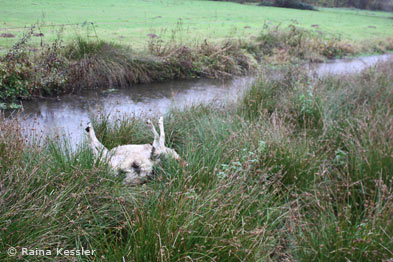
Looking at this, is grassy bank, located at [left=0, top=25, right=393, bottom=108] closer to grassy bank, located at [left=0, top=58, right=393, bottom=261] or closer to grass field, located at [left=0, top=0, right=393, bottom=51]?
grass field, located at [left=0, top=0, right=393, bottom=51]

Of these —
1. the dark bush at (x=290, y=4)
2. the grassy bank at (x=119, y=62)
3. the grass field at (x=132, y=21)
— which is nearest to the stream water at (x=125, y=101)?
the grassy bank at (x=119, y=62)

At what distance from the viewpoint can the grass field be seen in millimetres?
10305

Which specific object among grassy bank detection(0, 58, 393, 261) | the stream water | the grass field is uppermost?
the grass field

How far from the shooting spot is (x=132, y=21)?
47.8 ft

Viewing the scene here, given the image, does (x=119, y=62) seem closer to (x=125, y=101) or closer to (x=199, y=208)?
(x=125, y=101)

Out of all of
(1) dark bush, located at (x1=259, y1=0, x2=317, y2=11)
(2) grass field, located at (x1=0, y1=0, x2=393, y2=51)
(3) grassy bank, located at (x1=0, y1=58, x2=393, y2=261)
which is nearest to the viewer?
(3) grassy bank, located at (x1=0, y1=58, x2=393, y2=261)

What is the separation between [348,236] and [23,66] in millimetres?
6904

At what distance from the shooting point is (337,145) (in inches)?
199

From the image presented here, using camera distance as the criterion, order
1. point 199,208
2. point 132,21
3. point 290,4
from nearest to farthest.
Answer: point 199,208, point 132,21, point 290,4

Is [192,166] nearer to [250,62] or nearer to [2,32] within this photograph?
[2,32]

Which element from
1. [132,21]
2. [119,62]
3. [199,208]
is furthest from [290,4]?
[199,208]

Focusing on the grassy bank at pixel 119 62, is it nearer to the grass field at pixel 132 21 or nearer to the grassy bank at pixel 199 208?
the grass field at pixel 132 21

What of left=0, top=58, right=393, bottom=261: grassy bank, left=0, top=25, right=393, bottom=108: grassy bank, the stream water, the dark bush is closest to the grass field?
left=0, top=25, right=393, bottom=108: grassy bank

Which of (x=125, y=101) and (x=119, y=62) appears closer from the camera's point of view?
(x=125, y=101)
